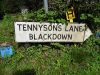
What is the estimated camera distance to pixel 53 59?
204 inches

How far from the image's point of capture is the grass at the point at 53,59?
4809 mm

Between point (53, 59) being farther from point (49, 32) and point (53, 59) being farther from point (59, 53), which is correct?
point (49, 32)

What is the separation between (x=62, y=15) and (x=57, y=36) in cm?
72

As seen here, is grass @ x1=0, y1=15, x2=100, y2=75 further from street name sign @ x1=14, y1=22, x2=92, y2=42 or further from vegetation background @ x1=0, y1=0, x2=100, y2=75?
street name sign @ x1=14, y1=22, x2=92, y2=42

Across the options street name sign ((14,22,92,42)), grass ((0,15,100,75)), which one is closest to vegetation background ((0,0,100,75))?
grass ((0,15,100,75))

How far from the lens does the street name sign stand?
205 inches

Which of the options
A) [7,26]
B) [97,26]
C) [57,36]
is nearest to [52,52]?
[57,36]

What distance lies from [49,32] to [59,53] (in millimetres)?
487

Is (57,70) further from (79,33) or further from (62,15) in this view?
(62,15)

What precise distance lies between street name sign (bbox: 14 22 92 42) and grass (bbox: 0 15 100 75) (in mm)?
193

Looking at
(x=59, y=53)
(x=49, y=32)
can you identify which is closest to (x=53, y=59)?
(x=59, y=53)

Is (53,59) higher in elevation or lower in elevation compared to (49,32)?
lower

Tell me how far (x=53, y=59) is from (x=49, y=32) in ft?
1.80

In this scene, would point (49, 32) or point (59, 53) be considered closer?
point (49, 32)
